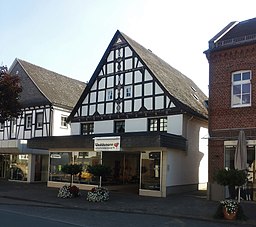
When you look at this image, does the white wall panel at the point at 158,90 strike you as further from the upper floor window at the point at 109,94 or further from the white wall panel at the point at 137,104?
the upper floor window at the point at 109,94

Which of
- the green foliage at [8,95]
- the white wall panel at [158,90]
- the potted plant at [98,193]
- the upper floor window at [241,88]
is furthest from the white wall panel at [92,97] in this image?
the upper floor window at [241,88]

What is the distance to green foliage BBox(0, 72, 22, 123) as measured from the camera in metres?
24.0

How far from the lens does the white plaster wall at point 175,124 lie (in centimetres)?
2181

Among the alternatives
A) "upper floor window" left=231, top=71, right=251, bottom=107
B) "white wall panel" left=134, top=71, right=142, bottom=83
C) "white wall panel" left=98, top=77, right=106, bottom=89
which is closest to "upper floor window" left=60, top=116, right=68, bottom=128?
"white wall panel" left=98, top=77, right=106, bottom=89

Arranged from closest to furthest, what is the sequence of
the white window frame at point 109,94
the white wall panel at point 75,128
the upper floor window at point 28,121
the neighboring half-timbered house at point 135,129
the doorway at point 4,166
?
1. the neighboring half-timbered house at point 135,129
2. the white window frame at point 109,94
3. the white wall panel at point 75,128
4. the upper floor window at point 28,121
5. the doorway at point 4,166

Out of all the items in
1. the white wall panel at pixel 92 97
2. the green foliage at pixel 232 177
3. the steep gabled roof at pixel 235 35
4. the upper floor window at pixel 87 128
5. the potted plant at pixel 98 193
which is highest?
the steep gabled roof at pixel 235 35

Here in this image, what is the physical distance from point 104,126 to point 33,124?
Answer: 7.57 meters

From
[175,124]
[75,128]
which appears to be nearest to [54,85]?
[75,128]

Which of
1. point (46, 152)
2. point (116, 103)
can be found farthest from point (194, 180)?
point (46, 152)

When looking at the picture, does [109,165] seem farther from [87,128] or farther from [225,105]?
[225,105]

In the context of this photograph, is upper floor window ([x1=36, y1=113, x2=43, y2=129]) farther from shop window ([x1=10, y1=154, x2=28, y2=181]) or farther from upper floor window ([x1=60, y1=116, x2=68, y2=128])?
shop window ([x1=10, y1=154, x2=28, y2=181])

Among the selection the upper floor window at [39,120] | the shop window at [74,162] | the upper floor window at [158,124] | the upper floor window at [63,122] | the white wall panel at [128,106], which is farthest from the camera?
the upper floor window at [63,122]

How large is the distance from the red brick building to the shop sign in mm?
5170

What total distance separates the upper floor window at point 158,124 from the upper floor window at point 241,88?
5.46m
